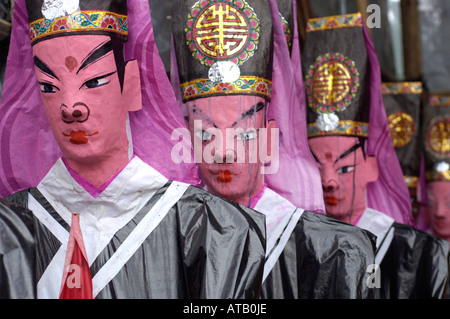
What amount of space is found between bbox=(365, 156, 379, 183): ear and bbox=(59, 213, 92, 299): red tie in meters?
1.62

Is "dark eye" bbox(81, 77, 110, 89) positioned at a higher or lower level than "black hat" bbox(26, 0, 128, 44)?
lower

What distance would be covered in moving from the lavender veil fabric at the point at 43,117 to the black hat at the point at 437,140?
7.45 feet

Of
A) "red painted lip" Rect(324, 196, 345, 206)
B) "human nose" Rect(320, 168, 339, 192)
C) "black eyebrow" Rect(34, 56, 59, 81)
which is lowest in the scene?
"red painted lip" Rect(324, 196, 345, 206)

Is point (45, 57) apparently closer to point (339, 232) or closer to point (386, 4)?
point (339, 232)

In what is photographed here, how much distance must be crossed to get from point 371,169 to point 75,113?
170 cm

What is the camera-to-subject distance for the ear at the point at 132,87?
6.77 feet

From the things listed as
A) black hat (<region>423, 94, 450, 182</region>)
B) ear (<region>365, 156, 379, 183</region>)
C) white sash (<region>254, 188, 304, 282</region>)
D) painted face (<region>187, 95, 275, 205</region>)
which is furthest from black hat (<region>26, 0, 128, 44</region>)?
black hat (<region>423, 94, 450, 182</region>)

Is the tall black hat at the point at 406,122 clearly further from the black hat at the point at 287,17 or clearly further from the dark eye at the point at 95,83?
the dark eye at the point at 95,83

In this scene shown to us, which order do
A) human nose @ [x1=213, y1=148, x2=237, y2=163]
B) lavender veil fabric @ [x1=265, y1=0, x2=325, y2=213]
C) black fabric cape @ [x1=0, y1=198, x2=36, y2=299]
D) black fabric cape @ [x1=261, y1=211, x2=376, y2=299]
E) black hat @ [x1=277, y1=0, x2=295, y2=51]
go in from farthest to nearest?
black hat @ [x1=277, y1=0, x2=295, y2=51]
lavender veil fabric @ [x1=265, y1=0, x2=325, y2=213]
black fabric cape @ [x1=261, y1=211, x2=376, y2=299]
human nose @ [x1=213, y1=148, x2=237, y2=163]
black fabric cape @ [x1=0, y1=198, x2=36, y2=299]

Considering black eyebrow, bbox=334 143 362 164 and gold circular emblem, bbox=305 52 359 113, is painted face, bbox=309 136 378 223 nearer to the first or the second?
black eyebrow, bbox=334 143 362 164

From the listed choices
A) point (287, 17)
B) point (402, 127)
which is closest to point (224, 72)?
point (287, 17)

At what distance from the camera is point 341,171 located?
309cm

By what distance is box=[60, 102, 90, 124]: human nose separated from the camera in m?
1.90

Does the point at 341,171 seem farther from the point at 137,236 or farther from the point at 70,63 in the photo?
the point at 70,63
